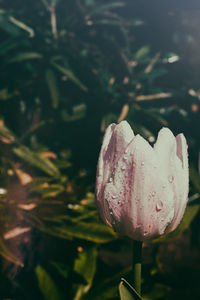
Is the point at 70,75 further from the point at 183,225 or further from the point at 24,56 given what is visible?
the point at 183,225

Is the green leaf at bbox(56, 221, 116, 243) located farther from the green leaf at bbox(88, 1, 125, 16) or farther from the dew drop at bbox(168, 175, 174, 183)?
the green leaf at bbox(88, 1, 125, 16)

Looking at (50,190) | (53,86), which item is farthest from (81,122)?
(50,190)

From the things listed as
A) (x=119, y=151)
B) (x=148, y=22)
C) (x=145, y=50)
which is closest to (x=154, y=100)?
(x=145, y=50)

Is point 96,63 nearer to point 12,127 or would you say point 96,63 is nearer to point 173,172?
point 12,127

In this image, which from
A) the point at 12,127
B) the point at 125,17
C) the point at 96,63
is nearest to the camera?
the point at 12,127

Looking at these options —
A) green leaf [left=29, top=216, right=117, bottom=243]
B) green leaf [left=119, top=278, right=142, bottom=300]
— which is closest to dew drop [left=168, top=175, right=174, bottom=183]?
green leaf [left=119, top=278, right=142, bottom=300]
